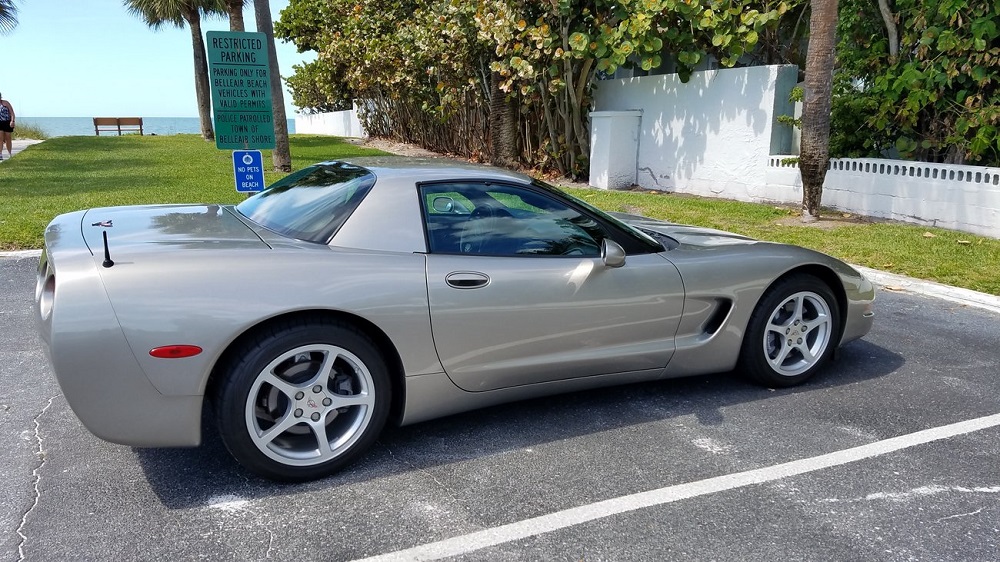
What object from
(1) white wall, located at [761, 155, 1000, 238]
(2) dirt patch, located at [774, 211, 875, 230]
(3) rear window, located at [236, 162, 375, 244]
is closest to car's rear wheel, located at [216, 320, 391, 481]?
(3) rear window, located at [236, 162, 375, 244]

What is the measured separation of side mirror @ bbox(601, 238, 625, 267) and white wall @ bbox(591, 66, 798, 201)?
26.1 ft

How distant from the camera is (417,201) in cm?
335

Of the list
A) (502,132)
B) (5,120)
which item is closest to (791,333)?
(502,132)

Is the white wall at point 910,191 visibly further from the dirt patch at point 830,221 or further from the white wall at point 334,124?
the white wall at point 334,124

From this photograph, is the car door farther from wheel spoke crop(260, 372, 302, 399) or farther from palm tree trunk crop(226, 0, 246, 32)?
palm tree trunk crop(226, 0, 246, 32)

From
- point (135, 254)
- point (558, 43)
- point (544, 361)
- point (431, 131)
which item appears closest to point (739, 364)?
point (544, 361)

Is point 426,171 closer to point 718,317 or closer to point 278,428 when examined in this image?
point 278,428

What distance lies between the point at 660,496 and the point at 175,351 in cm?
195

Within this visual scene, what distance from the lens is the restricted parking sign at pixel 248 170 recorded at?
698cm

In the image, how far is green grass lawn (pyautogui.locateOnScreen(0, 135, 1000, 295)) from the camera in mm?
7148

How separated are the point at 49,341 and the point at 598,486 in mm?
2155

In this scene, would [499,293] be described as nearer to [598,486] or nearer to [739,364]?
[598,486]

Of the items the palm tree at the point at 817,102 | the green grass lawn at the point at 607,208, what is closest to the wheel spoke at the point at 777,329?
the green grass lawn at the point at 607,208

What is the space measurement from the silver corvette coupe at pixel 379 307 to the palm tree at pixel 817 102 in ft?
16.4
